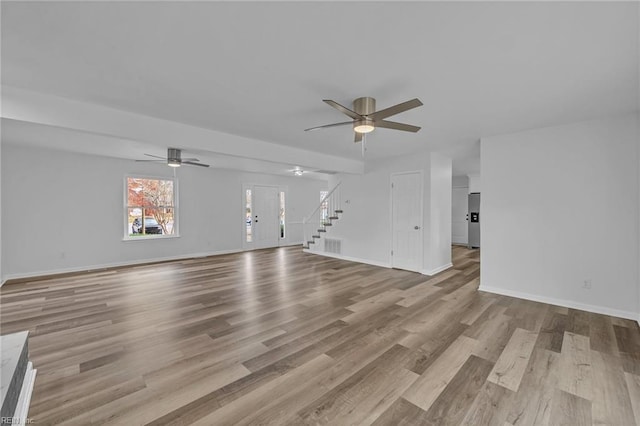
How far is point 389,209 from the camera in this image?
6172mm

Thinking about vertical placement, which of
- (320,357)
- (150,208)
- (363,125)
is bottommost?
(320,357)

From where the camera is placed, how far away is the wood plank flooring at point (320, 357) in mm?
1797

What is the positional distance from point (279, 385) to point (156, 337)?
1.68m

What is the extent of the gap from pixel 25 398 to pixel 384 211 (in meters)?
5.95

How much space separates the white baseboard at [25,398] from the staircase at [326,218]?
623cm

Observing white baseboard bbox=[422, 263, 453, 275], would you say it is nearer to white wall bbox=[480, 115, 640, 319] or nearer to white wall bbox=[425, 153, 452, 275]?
white wall bbox=[425, 153, 452, 275]

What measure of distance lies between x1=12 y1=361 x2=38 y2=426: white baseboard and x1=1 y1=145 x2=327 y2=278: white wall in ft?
15.6

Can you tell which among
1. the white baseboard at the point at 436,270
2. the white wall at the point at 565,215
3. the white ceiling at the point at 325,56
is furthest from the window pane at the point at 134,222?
Answer: the white wall at the point at 565,215

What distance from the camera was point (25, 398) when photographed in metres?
1.73

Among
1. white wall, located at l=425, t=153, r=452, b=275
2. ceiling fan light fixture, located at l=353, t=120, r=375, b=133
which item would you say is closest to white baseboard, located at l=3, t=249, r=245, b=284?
white wall, located at l=425, t=153, r=452, b=275

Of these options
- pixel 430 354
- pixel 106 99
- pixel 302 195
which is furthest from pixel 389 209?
pixel 106 99

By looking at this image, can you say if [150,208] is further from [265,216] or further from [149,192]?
[265,216]

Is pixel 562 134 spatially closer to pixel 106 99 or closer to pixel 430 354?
pixel 430 354

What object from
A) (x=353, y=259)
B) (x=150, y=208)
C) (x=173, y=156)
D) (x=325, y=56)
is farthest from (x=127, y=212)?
(x=325, y=56)
